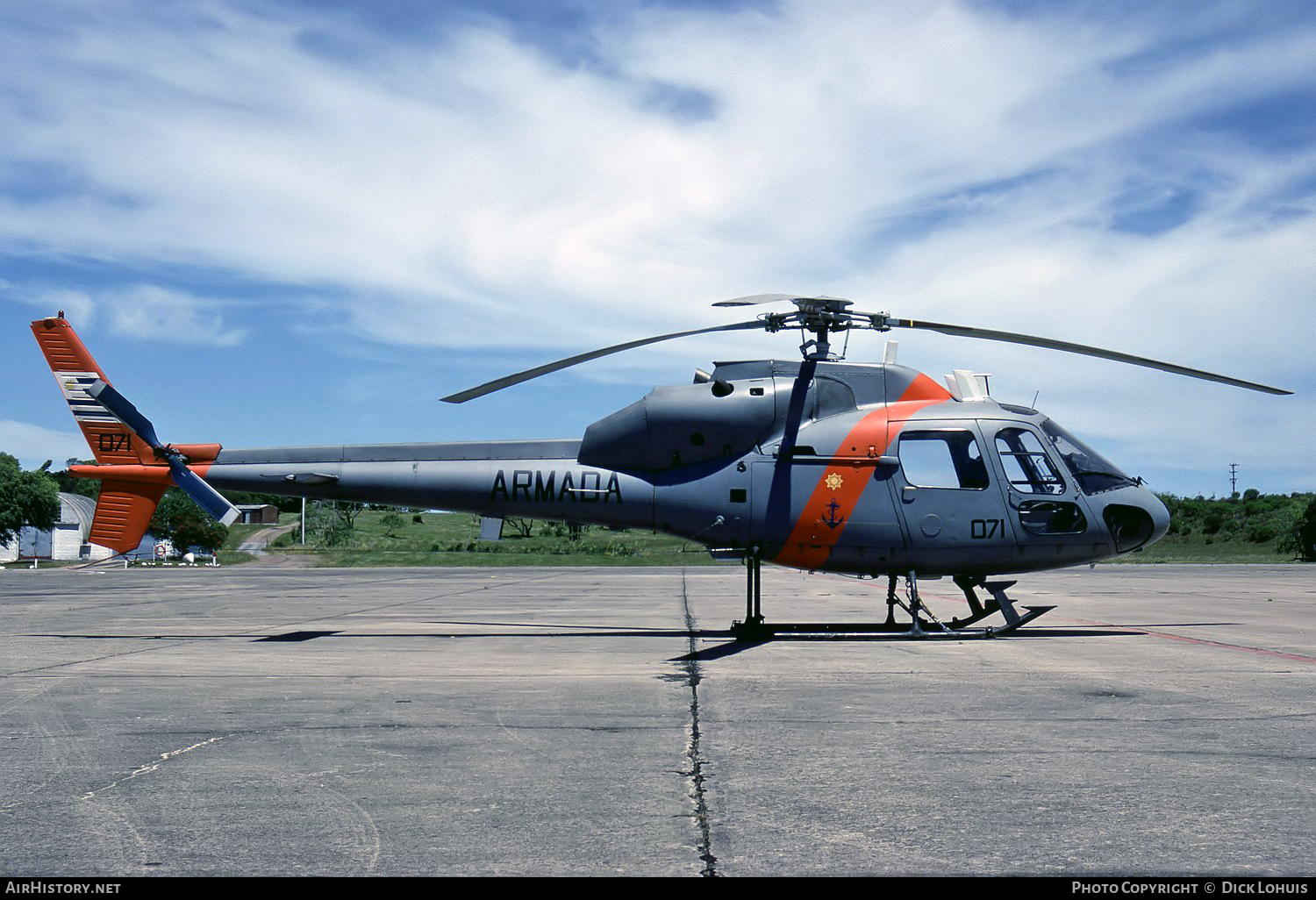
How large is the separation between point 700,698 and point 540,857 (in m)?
4.47

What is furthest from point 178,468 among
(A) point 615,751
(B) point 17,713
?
(A) point 615,751

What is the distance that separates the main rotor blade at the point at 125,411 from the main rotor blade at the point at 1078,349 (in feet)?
36.8

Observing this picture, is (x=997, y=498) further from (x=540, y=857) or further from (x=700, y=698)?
(x=540, y=857)

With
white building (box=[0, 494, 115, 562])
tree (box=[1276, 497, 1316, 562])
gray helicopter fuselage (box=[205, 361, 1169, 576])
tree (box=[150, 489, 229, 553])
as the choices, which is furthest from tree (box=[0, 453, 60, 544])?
tree (box=[1276, 497, 1316, 562])

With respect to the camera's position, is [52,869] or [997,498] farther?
[997,498]

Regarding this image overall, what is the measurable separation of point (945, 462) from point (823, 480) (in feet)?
5.66

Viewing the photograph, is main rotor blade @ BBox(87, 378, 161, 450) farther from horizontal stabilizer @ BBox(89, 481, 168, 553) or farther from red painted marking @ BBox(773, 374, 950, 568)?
red painted marking @ BBox(773, 374, 950, 568)

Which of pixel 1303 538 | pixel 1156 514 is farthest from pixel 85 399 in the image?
pixel 1303 538

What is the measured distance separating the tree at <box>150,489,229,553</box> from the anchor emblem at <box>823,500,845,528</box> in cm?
7244

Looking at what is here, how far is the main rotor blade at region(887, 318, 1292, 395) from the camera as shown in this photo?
12.8m

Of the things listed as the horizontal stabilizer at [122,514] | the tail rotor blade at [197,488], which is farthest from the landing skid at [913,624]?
the horizontal stabilizer at [122,514]

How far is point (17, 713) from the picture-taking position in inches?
325

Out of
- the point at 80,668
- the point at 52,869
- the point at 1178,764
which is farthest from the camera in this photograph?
the point at 80,668

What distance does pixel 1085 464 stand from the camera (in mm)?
14469
